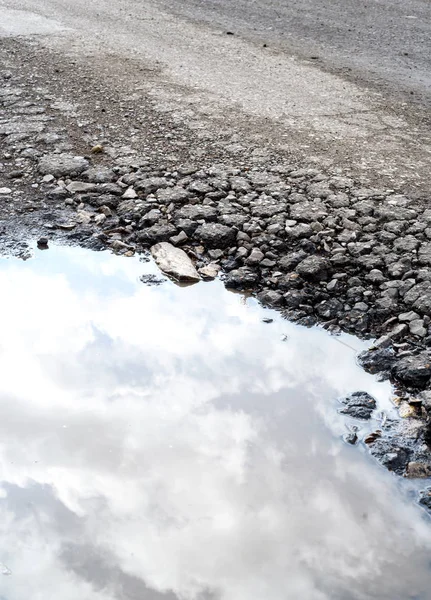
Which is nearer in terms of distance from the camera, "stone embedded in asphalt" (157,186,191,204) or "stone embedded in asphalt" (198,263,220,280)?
"stone embedded in asphalt" (198,263,220,280)

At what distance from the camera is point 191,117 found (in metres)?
5.36

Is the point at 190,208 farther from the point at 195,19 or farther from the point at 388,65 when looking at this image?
the point at 195,19

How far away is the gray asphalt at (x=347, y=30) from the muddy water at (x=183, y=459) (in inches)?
127

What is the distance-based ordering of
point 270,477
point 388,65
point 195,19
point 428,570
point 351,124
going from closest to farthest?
point 428,570 → point 270,477 → point 351,124 → point 388,65 → point 195,19

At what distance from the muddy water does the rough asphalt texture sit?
0.47 ft

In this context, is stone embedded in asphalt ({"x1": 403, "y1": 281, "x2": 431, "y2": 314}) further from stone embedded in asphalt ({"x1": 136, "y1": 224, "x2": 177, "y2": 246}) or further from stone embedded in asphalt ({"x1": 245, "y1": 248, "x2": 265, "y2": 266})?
stone embedded in asphalt ({"x1": 136, "y1": 224, "x2": 177, "y2": 246})

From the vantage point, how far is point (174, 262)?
4.11m

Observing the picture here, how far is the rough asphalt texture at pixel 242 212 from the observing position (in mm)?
3582

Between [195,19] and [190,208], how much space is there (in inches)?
174

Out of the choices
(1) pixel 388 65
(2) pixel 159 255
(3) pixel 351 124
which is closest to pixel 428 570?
(2) pixel 159 255

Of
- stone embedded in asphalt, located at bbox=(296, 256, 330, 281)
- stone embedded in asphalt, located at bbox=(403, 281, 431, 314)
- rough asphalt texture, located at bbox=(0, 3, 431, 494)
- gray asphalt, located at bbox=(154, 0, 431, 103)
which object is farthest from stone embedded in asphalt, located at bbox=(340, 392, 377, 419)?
gray asphalt, located at bbox=(154, 0, 431, 103)

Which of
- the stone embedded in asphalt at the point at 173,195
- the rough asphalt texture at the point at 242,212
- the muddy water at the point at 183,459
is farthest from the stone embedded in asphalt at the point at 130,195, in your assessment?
the muddy water at the point at 183,459

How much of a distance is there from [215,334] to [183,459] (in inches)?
34.2

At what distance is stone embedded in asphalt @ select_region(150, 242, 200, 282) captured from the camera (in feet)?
13.2
